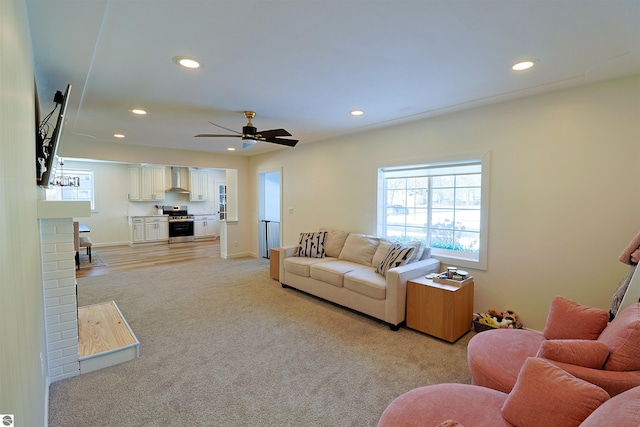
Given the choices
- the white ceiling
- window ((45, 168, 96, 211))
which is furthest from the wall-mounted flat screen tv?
window ((45, 168, 96, 211))

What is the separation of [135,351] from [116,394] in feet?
1.71

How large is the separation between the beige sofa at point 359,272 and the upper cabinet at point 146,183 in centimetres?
638

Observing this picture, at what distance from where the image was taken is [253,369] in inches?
102

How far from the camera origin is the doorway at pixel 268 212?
714cm

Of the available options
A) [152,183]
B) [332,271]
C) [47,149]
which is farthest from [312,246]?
[152,183]

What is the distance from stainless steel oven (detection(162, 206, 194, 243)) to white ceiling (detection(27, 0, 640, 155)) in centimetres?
623

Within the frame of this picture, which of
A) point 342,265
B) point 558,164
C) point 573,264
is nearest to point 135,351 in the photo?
point 342,265

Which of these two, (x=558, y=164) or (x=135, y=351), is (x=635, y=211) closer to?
(x=558, y=164)

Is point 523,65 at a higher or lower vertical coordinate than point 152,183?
higher

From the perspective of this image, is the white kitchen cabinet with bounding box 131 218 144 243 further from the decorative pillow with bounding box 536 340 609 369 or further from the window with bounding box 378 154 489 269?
the decorative pillow with bounding box 536 340 609 369

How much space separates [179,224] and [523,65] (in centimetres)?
949

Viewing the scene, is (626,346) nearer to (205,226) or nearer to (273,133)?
(273,133)

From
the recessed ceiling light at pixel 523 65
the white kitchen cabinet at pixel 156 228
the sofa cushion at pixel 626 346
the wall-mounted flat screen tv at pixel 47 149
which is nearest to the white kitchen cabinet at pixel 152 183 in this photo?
the white kitchen cabinet at pixel 156 228

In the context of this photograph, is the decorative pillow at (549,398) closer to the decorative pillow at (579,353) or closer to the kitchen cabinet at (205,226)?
the decorative pillow at (579,353)
